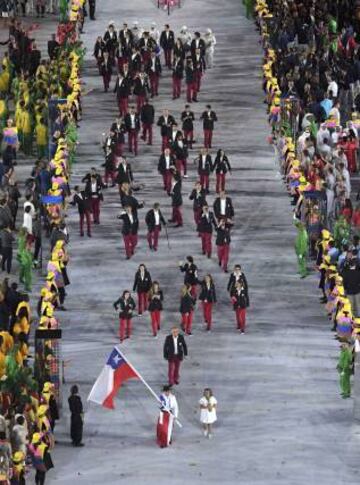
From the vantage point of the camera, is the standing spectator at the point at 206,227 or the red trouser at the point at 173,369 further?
the standing spectator at the point at 206,227

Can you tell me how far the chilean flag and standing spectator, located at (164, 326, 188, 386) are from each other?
1733 mm

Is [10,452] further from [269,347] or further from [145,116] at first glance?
[145,116]

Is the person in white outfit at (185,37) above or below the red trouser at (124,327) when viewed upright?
above

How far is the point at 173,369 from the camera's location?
6338cm

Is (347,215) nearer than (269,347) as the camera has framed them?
No

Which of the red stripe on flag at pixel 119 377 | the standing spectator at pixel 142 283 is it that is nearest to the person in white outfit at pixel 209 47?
the standing spectator at pixel 142 283

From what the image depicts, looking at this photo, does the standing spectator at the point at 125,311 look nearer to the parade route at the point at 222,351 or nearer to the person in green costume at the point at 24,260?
the parade route at the point at 222,351

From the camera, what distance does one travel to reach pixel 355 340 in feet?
203

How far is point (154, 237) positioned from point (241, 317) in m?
5.80

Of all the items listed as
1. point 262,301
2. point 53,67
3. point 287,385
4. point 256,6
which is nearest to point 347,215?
point 262,301

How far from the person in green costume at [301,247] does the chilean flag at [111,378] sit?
924 centimetres

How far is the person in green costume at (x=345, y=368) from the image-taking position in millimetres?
62156

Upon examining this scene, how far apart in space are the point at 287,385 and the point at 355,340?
94.9 inches

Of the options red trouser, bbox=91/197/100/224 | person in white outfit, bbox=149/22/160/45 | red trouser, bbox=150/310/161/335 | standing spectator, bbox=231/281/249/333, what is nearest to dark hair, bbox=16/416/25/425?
red trouser, bbox=150/310/161/335
